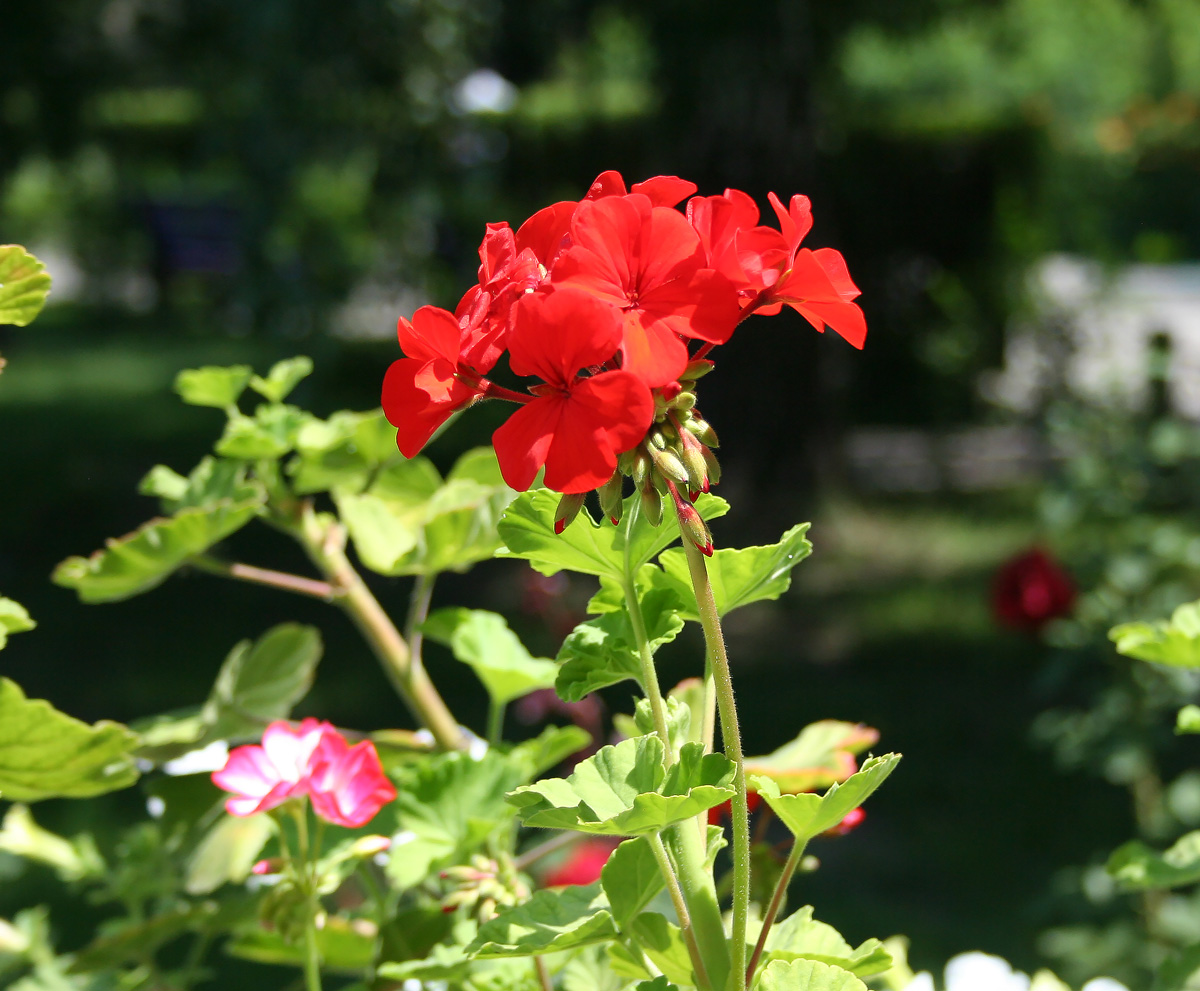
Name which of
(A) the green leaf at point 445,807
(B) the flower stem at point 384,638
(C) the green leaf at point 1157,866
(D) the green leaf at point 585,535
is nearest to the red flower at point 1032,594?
(C) the green leaf at point 1157,866

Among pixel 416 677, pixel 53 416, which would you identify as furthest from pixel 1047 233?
pixel 416 677

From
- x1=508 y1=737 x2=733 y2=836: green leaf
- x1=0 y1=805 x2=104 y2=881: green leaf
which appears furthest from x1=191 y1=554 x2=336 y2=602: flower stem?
x1=508 y1=737 x2=733 y2=836: green leaf

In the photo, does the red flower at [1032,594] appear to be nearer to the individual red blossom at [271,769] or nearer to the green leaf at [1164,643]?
the green leaf at [1164,643]

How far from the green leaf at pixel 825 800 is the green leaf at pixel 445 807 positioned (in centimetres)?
22

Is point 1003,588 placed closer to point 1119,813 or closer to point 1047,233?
point 1119,813

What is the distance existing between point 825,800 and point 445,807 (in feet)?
0.91

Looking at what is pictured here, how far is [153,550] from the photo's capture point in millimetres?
818

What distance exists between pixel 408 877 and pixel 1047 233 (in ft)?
25.9

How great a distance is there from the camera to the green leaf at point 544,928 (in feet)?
1.71

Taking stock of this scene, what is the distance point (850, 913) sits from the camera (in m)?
3.09

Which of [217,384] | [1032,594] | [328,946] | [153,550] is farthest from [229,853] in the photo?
[1032,594]

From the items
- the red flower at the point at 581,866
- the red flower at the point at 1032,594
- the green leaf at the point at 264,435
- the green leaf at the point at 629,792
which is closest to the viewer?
the green leaf at the point at 629,792

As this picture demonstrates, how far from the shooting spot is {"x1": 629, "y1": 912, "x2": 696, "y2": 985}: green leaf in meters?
0.56

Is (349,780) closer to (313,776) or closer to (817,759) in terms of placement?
(313,776)
